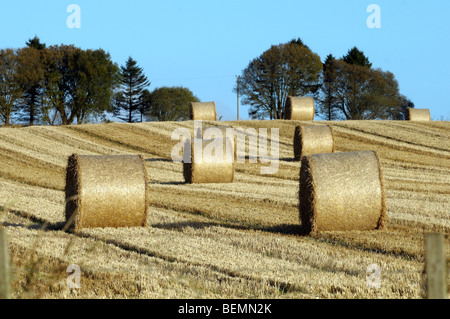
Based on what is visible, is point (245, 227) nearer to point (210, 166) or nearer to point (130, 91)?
point (210, 166)

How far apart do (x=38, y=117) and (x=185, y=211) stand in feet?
149

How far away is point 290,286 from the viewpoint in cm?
637

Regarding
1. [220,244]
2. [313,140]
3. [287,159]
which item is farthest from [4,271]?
[287,159]

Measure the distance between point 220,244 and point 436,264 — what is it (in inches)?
213

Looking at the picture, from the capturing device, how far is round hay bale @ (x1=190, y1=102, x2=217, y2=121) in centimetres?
3709

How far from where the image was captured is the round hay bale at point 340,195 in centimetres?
995

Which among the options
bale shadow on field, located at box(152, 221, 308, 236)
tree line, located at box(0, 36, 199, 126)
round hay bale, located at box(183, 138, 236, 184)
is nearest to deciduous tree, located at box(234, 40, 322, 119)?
tree line, located at box(0, 36, 199, 126)

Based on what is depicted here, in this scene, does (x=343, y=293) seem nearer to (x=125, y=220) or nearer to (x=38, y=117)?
(x=125, y=220)

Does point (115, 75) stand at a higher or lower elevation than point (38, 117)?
higher

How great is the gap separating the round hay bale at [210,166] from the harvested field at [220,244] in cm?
39

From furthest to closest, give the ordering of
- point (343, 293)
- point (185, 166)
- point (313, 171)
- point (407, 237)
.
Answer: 1. point (185, 166)
2. point (313, 171)
3. point (407, 237)
4. point (343, 293)

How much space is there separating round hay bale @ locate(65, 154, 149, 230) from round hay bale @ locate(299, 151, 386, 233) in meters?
2.84

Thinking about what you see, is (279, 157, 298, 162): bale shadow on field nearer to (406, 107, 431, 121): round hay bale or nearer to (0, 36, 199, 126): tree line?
(406, 107, 431, 121): round hay bale
